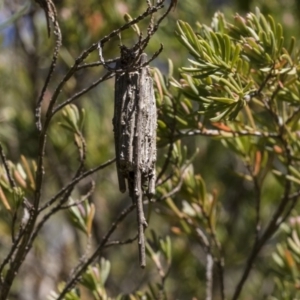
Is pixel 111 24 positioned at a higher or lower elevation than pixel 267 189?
higher

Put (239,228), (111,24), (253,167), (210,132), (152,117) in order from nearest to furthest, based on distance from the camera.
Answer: (152,117), (210,132), (253,167), (111,24), (239,228)

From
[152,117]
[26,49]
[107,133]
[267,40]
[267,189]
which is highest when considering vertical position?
[26,49]

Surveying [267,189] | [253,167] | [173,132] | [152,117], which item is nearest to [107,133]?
[267,189]

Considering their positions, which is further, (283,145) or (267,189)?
(267,189)

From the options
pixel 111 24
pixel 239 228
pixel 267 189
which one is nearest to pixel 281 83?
pixel 111 24

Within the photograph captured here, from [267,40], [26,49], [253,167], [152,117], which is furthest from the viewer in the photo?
[26,49]

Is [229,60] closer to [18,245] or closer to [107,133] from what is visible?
[18,245]

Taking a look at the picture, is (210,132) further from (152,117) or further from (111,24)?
(111,24)
